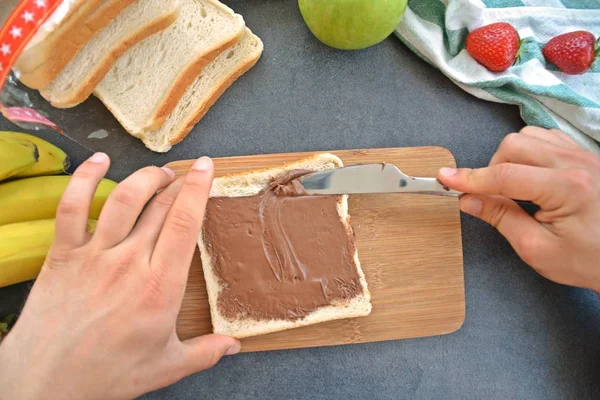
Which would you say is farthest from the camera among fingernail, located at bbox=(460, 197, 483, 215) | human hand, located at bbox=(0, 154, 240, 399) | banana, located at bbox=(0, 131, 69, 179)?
fingernail, located at bbox=(460, 197, 483, 215)

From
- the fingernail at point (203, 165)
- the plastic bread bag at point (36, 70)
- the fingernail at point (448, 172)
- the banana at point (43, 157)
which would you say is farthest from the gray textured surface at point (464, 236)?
the fingernail at point (203, 165)

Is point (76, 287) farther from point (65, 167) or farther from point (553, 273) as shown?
point (553, 273)

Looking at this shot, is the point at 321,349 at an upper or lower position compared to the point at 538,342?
upper

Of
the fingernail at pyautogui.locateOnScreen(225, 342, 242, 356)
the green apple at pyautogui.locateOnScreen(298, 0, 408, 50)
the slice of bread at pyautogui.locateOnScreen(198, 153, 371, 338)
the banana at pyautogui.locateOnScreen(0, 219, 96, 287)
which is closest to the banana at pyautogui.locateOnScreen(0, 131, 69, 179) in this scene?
the banana at pyautogui.locateOnScreen(0, 219, 96, 287)

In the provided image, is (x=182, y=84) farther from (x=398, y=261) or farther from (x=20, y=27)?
(x=398, y=261)

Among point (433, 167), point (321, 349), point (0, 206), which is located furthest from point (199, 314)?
point (433, 167)

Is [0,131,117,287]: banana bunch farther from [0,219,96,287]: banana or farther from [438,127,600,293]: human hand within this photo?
[438,127,600,293]: human hand
